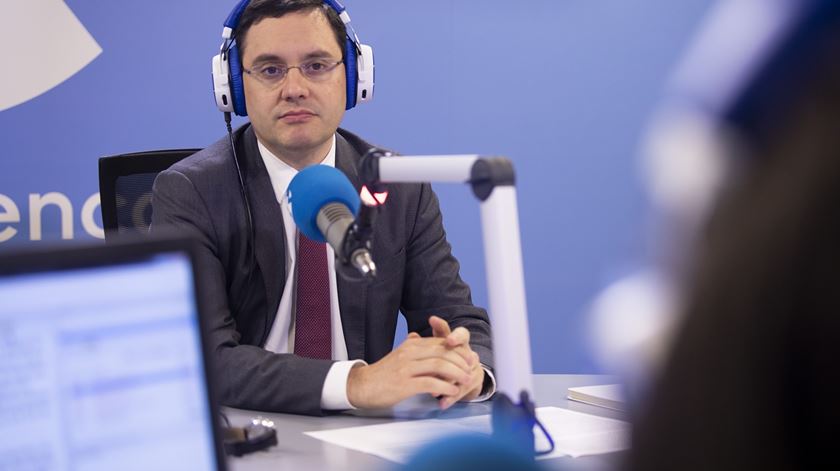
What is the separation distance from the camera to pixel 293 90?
221 centimetres

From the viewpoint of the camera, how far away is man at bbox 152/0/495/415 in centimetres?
163

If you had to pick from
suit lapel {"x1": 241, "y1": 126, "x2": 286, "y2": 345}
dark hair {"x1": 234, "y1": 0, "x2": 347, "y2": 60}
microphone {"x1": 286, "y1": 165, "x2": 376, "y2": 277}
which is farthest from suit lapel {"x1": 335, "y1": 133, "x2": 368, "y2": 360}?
microphone {"x1": 286, "y1": 165, "x2": 376, "y2": 277}

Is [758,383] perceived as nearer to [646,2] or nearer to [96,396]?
[96,396]

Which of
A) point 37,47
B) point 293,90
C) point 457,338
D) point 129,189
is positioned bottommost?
point 457,338

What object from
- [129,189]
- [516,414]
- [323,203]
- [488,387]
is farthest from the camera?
[129,189]

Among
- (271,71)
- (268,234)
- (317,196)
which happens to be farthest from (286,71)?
(317,196)

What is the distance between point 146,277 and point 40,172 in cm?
274

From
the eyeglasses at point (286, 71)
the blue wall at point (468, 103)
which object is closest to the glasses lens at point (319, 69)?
the eyeglasses at point (286, 71)

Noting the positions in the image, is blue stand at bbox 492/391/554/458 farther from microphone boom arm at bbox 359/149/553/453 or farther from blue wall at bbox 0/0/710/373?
blue wall at bbox 0/0/710/373

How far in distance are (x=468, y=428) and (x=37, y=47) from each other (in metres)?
2.43

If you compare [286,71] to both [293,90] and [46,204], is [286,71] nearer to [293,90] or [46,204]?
[293,90]

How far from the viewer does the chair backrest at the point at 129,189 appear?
243cm

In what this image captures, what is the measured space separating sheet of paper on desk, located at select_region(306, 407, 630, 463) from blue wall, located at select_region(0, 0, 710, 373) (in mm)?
1797

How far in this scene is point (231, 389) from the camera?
1.69 meters
